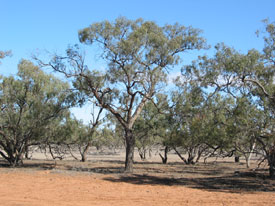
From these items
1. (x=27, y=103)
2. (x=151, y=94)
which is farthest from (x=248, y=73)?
(x=27, y=103)

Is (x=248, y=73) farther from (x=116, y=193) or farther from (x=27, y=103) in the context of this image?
(x=27, y=103)

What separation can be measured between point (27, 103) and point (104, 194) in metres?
11.3

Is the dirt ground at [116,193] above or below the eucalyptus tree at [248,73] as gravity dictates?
below

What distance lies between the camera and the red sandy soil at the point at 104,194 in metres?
9.88

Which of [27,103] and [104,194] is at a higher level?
[27,103]

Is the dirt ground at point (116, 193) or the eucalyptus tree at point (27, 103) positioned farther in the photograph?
the eucalyptus tree at point (27, 103)

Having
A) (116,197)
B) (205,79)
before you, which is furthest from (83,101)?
(116,197)

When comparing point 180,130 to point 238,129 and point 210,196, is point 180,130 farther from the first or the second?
point 210,196

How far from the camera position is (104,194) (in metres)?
11.5

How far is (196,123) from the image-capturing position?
17.1 m

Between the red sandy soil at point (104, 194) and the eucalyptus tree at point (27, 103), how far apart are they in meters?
5.86

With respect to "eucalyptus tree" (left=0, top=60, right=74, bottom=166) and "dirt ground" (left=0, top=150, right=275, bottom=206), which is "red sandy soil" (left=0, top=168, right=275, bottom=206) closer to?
"dirt ground" (left=0, top=150, right=275, bottom=206)

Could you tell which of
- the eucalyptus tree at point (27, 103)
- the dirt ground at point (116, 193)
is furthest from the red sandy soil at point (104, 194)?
the eucalyptus tree at point (27, 103)

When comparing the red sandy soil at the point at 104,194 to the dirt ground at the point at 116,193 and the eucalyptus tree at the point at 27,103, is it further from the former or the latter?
the eucalyptus tree at the point at 27,103
